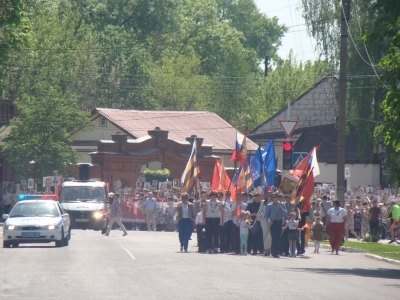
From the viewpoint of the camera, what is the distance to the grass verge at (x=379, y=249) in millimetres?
29031

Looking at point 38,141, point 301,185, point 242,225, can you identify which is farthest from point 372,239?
point 38,141

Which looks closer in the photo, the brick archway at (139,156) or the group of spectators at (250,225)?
the group of spectators at (250,225)

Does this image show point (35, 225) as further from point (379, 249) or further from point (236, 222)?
point (379, 249)

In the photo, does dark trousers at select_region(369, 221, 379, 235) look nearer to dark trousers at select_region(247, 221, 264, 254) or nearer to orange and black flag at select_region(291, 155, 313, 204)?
orange and black flag at select_region(291, 155, 313, 204)

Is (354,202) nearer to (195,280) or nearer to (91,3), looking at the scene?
(195,280)

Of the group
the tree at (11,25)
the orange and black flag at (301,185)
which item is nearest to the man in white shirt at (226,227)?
the orange and black flag at (301,185)

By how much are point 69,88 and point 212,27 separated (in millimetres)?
21374

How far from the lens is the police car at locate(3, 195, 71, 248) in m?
29.1

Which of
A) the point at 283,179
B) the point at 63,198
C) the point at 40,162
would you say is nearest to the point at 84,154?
the point at 40,162

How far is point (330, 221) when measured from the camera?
98.3 ft

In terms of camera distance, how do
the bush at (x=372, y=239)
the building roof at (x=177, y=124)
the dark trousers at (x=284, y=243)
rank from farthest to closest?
1. the building roof at (x=177, y=124)
2. the bush at (x=372, y=239)
3. the dark trousers at (x=284, y=243)

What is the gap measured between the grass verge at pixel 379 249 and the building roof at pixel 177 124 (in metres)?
36.1

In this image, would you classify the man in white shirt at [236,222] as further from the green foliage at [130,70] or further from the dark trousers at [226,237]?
the green foliage at [130,70]

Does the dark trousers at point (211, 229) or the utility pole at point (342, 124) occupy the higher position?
the utility pole at point (342, 124)
